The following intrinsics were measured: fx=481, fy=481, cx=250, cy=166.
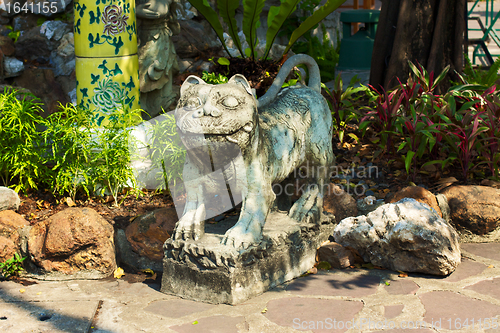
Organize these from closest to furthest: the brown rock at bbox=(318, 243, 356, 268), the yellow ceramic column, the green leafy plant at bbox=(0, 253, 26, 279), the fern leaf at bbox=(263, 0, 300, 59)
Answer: the green leafy plant at bbox=(0, 253, 26, 279) → the brown rock at bbox=(318, 243, 356, 268) → the yellow ceramic column → the fern leaf at bbox=(263, 0, 300, 59)

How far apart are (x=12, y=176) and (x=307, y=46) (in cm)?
685

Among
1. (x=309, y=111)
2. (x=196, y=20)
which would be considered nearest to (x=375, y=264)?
(x=309, y=111)

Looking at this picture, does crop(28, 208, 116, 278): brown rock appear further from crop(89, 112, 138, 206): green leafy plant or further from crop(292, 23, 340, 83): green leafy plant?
crop(292, 23, 340, 83): green leafy plant

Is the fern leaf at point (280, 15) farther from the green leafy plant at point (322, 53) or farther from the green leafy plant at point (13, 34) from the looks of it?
the green leafy plant at point (13, 34)

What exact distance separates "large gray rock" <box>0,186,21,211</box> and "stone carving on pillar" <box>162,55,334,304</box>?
1598mm

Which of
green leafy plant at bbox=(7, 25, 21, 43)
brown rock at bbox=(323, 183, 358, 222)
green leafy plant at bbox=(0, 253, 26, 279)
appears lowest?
green leafy plant at bbox=(0, 253, 26, 279)

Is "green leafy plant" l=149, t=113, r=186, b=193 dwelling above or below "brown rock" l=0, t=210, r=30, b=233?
above

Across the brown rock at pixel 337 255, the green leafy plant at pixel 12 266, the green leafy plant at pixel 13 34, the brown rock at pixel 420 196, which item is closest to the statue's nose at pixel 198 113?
the brown rock at pixel 337 255

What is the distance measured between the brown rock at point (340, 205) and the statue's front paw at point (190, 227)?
1361 millimetres

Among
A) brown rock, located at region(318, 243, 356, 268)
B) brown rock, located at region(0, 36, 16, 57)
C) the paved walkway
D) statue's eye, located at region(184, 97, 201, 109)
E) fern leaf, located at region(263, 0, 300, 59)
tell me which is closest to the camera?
the paved walkway

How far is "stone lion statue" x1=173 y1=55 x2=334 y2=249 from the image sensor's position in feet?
9.02

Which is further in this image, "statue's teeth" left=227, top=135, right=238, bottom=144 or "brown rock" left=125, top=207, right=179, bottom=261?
"brown rock" left=125, top=207, right=179, bottom=261

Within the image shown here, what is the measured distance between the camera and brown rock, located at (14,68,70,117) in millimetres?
6172

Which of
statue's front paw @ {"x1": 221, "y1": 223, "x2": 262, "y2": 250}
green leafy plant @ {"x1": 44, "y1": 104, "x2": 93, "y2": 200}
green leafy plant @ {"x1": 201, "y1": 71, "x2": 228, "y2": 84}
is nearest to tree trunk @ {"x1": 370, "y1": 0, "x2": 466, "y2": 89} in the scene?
green leafy plant @ {"x1": 201, "y1": 71, "x2": 228, "y2": 84}
